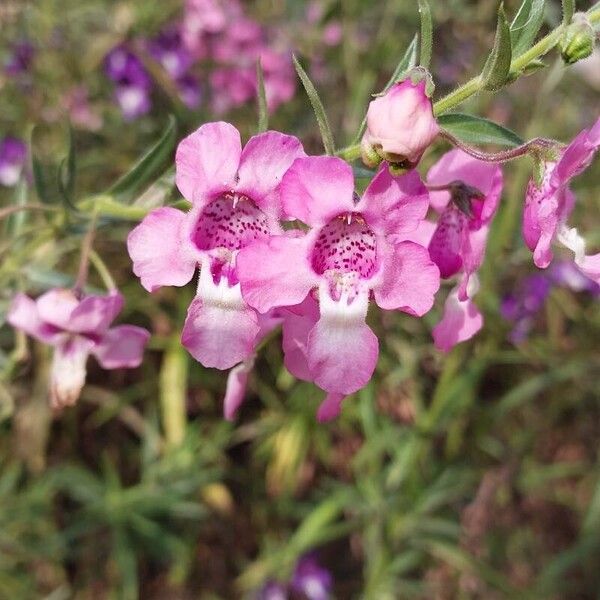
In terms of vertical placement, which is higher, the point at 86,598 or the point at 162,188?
the point at 162,188

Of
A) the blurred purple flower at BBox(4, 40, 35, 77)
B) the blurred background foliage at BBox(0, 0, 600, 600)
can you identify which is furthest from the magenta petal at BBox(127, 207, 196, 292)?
the blurred purple flower at BBox(4, 40, 35, 77)

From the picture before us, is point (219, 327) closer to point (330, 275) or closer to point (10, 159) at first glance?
point (330, 275)

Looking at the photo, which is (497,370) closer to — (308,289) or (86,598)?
(86,598)

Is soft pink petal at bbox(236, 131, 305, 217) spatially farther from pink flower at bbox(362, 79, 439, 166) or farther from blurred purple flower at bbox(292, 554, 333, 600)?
blurred purple flower at bbox(292, 554, 333, 600)

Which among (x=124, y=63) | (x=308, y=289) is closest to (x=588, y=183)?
(x=124, y=63)

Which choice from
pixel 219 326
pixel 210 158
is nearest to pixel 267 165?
pixel 210 158

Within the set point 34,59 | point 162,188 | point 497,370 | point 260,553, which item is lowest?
point 260,553

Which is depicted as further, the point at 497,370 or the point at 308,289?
the point at 497,370
